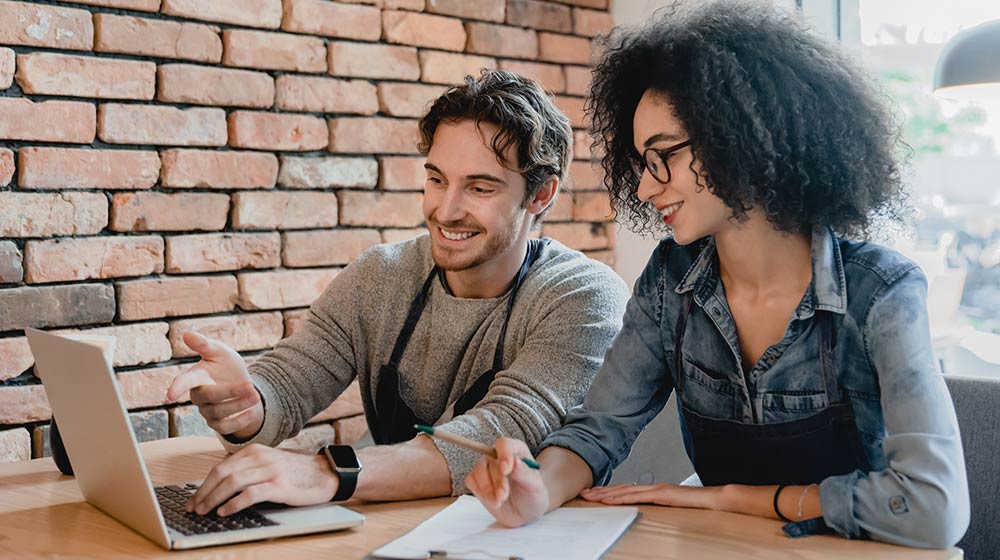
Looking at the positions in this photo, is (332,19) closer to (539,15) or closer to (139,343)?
(539,15)

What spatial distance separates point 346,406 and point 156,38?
3.12 ft

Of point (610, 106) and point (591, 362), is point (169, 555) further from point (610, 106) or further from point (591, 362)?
point (610, 106)

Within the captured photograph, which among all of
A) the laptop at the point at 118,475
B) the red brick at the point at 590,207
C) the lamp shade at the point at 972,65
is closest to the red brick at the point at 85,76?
the laptop at the point at 118,475

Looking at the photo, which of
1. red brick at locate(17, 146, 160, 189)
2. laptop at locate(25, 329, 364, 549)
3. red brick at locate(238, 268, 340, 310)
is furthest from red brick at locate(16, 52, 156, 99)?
laptop at locate(25, 329, 364, 549)

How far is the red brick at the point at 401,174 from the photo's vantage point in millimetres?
2496

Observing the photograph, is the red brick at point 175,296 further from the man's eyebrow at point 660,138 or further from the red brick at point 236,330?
the man's eyebrow at point 660,138

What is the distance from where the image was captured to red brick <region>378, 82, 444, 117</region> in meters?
2.48

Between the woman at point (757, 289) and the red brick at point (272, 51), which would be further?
the red brick at point (272, 51)

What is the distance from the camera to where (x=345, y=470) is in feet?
4.34

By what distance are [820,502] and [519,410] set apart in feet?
1.58

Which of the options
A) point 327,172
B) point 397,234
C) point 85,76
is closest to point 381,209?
point 397,234

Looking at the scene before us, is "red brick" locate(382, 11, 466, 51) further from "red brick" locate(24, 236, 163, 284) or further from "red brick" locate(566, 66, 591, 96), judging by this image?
"red brick" locate(24, 236, 163, 284)

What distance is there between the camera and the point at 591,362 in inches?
65.8

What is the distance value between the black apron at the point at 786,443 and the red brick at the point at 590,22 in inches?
66.8
